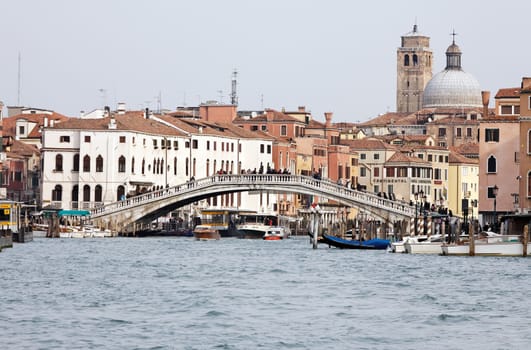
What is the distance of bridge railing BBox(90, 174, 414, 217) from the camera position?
214 feet

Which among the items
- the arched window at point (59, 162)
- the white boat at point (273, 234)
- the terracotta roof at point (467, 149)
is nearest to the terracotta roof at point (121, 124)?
the arched window at point (59, 162)

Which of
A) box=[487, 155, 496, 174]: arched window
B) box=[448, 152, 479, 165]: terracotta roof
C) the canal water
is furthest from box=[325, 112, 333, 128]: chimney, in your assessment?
the canal water

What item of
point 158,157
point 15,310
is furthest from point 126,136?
point 15,310

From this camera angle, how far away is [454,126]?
120312 mm

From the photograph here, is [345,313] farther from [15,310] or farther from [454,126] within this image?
[454,126]

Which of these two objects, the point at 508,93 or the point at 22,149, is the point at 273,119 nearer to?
the point at 22,149

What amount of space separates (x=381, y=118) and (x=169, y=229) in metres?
57.8

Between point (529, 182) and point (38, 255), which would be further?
point (529, 182)

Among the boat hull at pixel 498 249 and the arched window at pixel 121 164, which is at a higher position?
the arched window at pixel 121 164

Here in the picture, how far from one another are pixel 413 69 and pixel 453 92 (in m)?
12.7

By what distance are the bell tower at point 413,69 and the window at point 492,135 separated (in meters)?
79.3

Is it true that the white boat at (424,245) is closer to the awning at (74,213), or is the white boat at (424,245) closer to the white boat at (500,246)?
the white boat at (500,246)

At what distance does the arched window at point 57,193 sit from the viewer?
72.7 meters

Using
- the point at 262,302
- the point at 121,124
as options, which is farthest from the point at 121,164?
the point at 262,302
